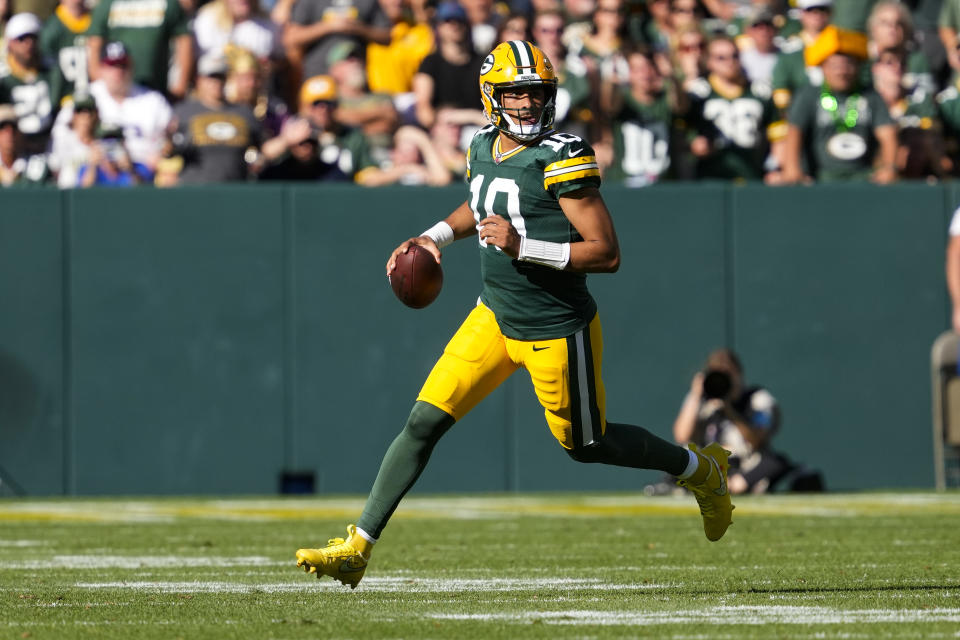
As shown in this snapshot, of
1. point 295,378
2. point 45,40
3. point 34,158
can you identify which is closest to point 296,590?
point 295,378

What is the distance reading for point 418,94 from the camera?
13.3 meters

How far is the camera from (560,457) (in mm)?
13047

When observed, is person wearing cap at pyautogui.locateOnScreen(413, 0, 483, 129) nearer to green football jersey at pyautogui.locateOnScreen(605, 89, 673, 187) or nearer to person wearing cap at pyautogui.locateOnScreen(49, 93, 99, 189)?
green football jersey at pyautogui.locateOnScreen(605, 89, 673, 187)

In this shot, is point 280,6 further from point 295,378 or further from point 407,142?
point 295,378

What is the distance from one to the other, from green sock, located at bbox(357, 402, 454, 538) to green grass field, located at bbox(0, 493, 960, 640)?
0.29 meters

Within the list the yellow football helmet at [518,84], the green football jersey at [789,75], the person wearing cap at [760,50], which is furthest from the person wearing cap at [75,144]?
the yellow football helmet at [518,84]

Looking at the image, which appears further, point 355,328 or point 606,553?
point 355,328

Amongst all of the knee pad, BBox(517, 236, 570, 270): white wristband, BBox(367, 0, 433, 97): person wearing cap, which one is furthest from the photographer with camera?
BBox(517, 236, 570, 270): white wristband

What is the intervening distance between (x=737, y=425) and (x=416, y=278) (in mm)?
6175

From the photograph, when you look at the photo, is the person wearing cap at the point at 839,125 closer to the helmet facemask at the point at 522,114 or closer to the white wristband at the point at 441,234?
the white wristband at the point at 441,234

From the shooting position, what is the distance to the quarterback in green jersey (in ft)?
19.5

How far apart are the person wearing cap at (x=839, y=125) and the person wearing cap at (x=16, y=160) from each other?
222 inches

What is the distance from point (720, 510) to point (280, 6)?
354 inches

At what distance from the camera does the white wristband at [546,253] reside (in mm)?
5895
